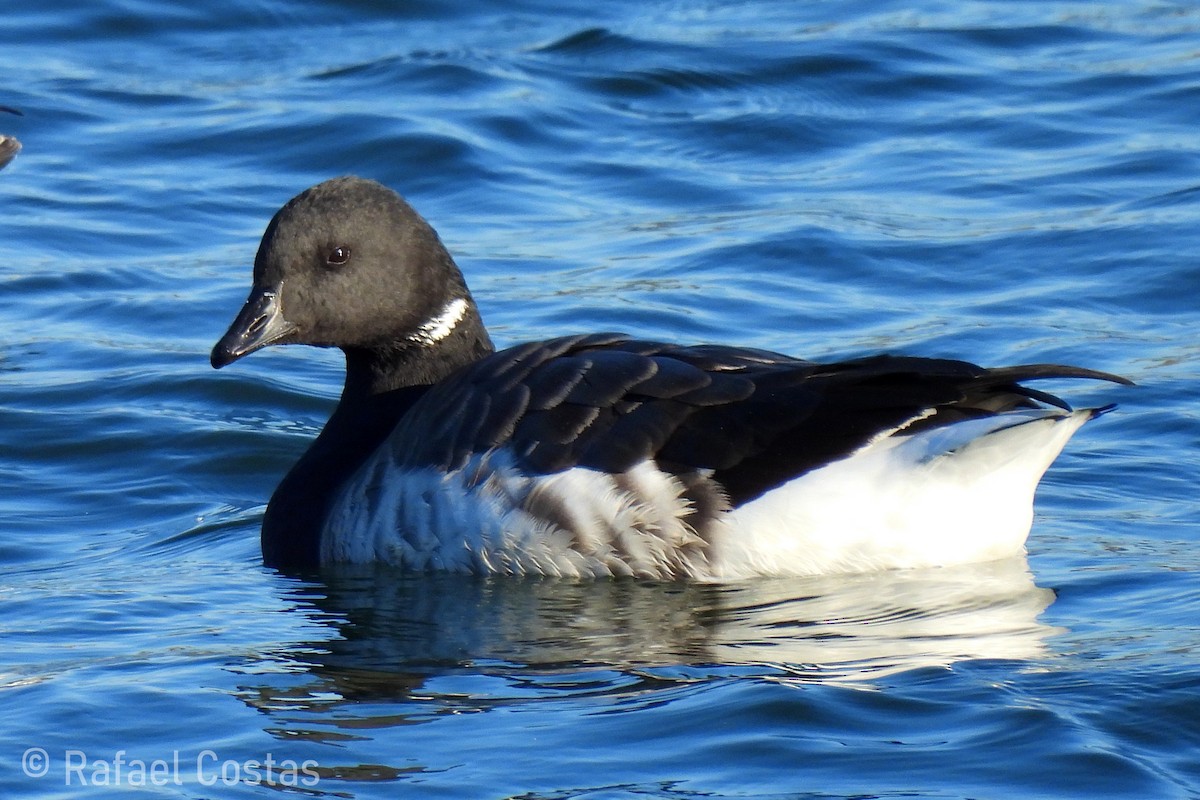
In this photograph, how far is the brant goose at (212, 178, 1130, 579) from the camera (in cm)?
637

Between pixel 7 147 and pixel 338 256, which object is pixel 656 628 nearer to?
pixel 338 256

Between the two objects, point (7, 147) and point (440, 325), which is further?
point (440, 325)

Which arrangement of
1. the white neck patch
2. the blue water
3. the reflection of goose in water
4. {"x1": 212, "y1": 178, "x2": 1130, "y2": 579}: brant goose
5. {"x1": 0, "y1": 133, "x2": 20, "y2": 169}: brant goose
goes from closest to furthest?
the blue water
the reflection of goose in water
{"x1": 212, "y1": 178, "x2": 1130, "y2": 579}: brant goose
{"x1": 0, "y1": 133, "x2": 20, "y2": 169}: brant goose
the white neck patch

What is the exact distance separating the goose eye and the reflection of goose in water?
4.11 ft

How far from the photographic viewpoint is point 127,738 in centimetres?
519

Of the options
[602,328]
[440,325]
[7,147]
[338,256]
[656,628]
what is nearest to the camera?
[656,628]

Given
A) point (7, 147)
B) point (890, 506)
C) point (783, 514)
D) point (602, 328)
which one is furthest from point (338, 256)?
point (602, 328)

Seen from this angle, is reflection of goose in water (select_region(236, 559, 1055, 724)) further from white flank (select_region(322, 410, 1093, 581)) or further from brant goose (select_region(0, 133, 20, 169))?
brant goose (select_region(0, 133, 20, 169))

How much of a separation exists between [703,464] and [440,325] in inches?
60.5

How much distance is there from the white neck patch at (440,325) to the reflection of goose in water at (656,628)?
3.53 feet

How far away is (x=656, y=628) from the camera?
608 centimetres

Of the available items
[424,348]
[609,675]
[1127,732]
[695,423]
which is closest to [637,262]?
[424,348]

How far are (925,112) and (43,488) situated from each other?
753 centimetres

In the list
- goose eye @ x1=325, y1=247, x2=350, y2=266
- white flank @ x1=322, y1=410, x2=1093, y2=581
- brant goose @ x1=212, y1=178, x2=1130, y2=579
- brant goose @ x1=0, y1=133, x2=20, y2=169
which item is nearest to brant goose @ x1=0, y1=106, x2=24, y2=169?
brant goose @ x1=0, y1=133, x2=20, y2=169
